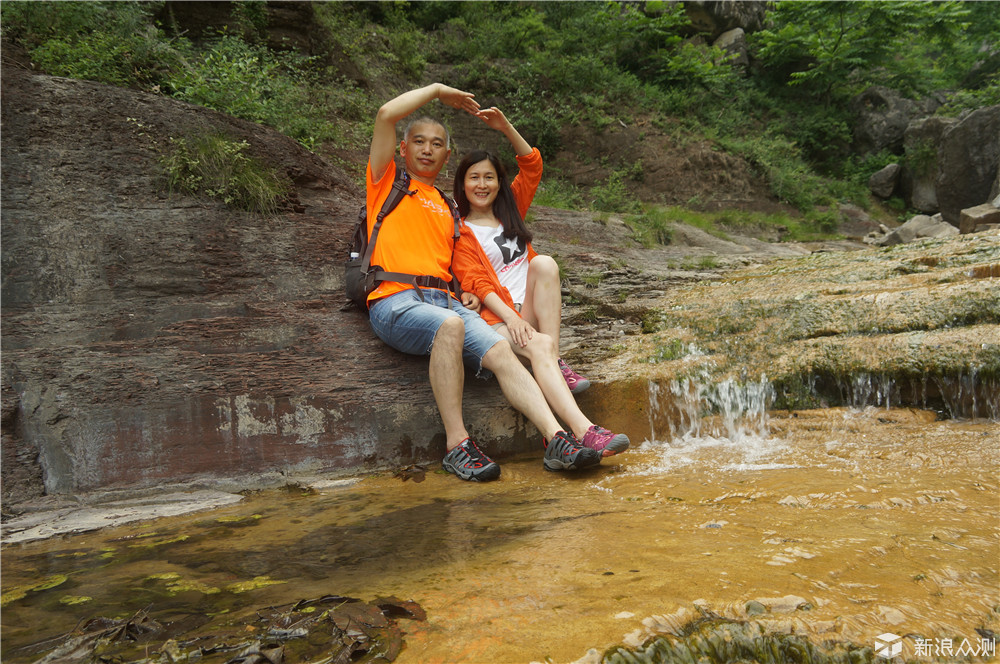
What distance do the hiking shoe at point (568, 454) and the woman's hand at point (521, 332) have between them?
28.0 inches

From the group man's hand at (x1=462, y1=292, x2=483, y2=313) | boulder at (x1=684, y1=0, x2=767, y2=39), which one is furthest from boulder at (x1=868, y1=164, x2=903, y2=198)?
man's hand at (x1=462, y1=292, x2=483, y2=313)

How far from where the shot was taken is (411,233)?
4035 millimetres

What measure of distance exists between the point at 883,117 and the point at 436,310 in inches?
804

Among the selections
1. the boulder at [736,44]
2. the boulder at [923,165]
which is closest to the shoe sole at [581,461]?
the boulder at [923,165]

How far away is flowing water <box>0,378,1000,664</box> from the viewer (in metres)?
1.67

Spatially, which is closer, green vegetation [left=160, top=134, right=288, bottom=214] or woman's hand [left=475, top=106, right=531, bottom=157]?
woman's hand [left=475, top=106, right=531, bottom=157]

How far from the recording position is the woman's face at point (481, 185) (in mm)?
4383

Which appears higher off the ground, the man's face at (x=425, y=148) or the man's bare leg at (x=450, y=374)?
the man's face at (x=425, y=148)

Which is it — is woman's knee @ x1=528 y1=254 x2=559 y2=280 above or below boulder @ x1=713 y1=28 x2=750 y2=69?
below

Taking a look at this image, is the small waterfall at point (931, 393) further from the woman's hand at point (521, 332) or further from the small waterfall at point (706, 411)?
the woman's hand at point (521, 332)

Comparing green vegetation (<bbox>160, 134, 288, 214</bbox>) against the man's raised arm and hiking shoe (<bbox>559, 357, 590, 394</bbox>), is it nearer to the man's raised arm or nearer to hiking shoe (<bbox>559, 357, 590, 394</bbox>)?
the man's raised arm

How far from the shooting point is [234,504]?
11.1 feet

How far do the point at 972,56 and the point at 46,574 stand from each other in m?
28.6

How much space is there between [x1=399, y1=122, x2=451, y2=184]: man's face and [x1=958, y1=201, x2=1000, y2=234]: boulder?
8561 millimetres
